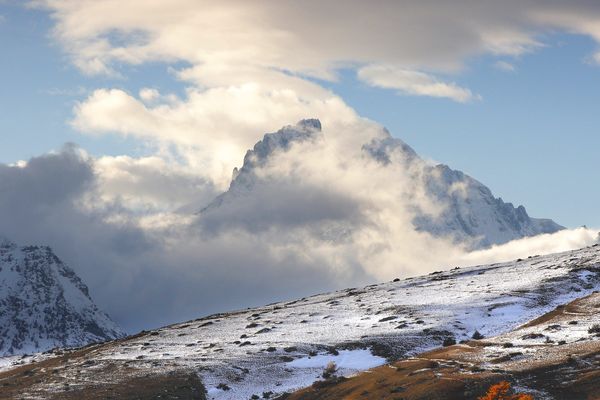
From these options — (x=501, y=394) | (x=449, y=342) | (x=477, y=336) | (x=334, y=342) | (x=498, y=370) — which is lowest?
(x=501, y=394)

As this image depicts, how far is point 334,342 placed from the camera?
111m

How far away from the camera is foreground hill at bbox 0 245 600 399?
309ft

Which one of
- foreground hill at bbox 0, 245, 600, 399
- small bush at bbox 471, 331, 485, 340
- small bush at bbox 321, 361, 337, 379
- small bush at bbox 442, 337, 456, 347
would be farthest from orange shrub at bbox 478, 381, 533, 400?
small bush at bbox 471, 331, 485, 340

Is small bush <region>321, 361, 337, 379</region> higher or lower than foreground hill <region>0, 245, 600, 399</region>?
lower

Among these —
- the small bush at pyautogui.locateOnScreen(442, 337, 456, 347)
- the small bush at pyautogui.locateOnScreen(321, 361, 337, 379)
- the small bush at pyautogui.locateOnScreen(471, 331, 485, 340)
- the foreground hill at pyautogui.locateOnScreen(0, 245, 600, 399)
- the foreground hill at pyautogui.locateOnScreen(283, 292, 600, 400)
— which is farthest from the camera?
the small bush at pyautogui.locateOnScreen(471, 331, 485, 340)

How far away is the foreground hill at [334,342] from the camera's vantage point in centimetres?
9431

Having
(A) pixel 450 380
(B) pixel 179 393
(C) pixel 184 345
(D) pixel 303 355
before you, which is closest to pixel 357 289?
(C) pixel 184 345

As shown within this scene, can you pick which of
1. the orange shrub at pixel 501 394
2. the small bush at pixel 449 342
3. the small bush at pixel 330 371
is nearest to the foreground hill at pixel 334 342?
the small bush at pixel 449 342

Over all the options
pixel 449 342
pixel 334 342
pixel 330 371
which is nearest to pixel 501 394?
pixel 330 371

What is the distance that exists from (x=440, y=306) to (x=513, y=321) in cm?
1625

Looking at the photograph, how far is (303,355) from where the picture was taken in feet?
349

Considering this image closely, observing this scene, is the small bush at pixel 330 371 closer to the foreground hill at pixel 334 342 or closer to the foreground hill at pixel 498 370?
the foreground hill at pixel 334 342

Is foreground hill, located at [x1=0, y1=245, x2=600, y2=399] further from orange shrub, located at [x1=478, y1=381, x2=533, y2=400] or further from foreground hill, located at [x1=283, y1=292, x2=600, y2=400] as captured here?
orange shrub, located at [x1=478, y1=381, x2=533, y2=400]

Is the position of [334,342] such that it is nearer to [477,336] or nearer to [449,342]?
[449,342]
